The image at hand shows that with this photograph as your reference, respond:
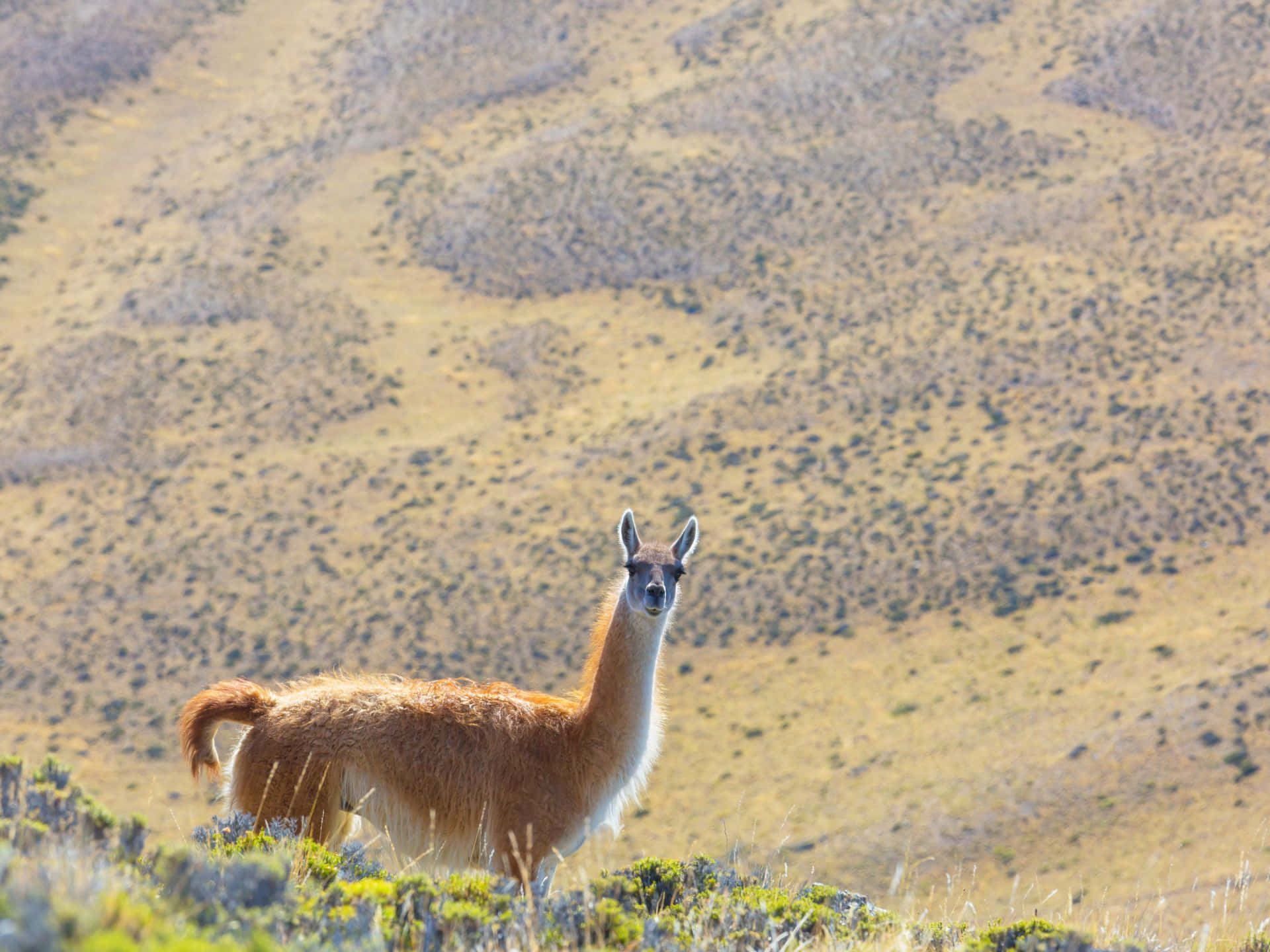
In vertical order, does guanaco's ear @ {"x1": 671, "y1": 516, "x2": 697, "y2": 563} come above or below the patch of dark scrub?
above

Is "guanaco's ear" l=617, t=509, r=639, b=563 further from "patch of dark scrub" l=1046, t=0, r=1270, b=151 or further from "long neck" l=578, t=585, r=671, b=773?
"patch of dark scrub" l=1046, t=0, r=1270, b=151

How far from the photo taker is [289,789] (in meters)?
7.48

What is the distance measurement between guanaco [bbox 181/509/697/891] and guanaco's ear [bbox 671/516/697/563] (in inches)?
28.8

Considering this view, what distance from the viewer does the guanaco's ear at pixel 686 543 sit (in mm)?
9211

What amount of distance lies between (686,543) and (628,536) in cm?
43

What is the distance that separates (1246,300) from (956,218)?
1311cm

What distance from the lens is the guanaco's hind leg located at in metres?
7.44

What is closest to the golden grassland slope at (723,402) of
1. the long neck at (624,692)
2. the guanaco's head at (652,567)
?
the guanaco's head at (652,567)

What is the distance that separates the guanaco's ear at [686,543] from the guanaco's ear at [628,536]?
29cm

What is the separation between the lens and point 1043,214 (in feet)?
Answer: 178

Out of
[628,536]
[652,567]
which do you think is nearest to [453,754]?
[652,567]

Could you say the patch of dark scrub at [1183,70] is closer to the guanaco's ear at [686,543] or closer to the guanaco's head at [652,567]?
the guanaco's ear at [686,543]

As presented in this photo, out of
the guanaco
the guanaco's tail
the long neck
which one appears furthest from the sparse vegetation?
the long neck

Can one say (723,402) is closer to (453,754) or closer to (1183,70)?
(1183,70)
